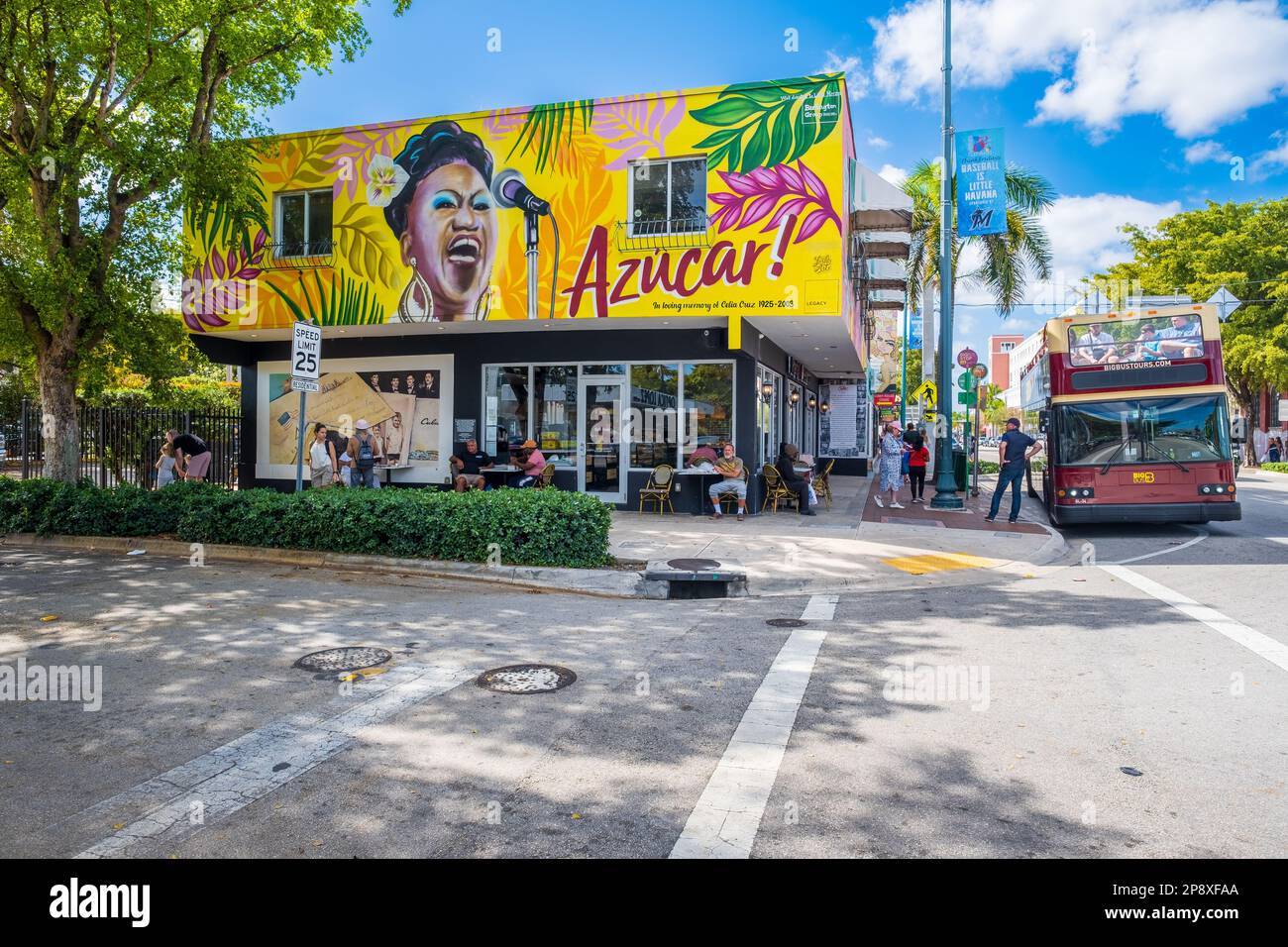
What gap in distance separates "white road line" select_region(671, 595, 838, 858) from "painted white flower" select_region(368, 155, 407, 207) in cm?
1375

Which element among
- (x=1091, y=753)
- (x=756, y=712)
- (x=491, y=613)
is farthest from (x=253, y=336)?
(x=1091, y=753)

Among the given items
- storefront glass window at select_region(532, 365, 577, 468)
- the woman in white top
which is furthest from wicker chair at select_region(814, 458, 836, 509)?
the woman in white top

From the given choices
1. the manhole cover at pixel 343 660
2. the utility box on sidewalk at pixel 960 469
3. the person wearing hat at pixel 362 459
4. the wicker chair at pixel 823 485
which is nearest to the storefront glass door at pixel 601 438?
the person wearing hat at pixel 362 459

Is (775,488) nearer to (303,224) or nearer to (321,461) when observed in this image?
(321,461)

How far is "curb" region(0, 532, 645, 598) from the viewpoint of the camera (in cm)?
952

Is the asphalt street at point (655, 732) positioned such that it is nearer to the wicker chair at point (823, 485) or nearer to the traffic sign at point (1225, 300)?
the wicker chair at point (823, 485)

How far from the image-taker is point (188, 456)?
623 inches

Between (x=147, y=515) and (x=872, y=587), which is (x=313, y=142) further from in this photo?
(x=872, y=587)

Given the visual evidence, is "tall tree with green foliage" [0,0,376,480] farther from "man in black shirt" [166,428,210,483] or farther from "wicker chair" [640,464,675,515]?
"wicker chair" [640,464,675,515]

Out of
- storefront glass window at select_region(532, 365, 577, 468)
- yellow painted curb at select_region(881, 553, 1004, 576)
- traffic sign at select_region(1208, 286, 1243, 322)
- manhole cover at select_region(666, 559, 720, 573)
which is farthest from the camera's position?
traffic sign at select_region(1208, 286, 1243, 322)

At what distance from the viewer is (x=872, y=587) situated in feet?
32.1

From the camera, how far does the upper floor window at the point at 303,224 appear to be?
17.3 metres

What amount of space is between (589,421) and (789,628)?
1023 cm

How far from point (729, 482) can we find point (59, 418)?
37.4 feet
